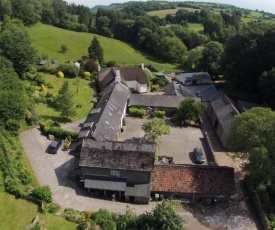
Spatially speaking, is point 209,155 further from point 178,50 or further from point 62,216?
point 178,50

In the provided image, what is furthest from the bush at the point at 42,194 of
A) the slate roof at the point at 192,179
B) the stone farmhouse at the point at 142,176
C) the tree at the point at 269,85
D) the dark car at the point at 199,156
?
the tree at the point at 269,85

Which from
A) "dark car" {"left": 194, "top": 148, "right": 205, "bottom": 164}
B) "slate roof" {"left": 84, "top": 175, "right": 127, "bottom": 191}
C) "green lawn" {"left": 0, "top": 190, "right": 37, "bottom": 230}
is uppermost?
"slate roof" {"left": 84, "top": 175, "right": 127, "bottom": 191}

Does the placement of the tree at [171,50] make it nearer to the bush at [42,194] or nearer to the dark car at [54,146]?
the dark car at [54,146]

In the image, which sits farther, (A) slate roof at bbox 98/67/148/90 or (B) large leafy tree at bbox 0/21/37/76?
(A) slate roof at bbox 98/67/148/90

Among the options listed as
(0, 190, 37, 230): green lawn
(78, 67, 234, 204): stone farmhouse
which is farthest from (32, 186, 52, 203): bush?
(78, 67, 234, 204): stone farmhouse

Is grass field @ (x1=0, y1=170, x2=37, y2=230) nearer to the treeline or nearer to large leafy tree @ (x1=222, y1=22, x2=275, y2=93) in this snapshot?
large leafy tree @ (x1=222, y1=22, x2=275, y2=93)

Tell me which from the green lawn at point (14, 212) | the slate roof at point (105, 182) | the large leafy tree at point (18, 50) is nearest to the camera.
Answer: the green lawn at point (14, 212)

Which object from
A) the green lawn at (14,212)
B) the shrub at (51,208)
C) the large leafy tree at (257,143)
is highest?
the large leafy tree at (257,143)

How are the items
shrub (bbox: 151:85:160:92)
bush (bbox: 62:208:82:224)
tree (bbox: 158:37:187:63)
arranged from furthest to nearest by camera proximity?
tree (bbox: 158:37:187:63) < shrub (bbox: 151:85:160:92) < bush (bbox: 62:208:82:224)
